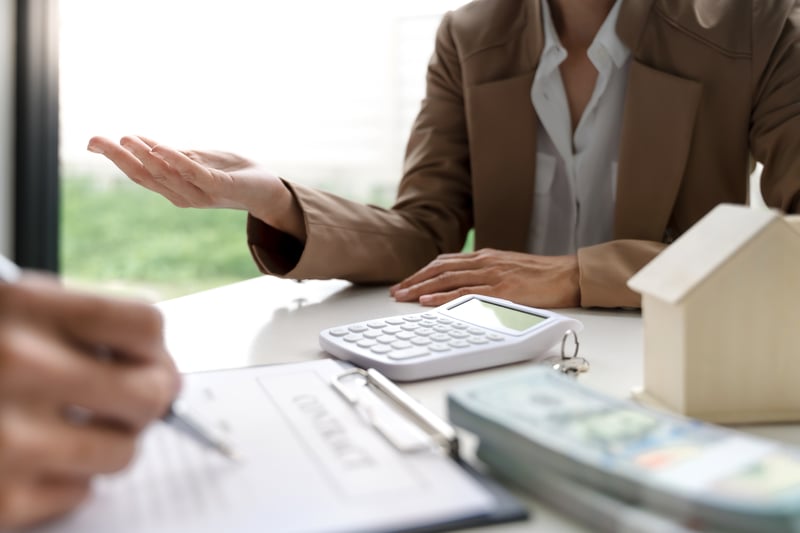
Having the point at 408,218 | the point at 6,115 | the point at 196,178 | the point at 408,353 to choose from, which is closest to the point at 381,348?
the point at 408,353

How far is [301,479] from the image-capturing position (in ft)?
1.29

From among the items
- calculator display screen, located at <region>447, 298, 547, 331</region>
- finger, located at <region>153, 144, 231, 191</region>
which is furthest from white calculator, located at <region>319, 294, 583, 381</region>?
finger, located at <region>153, 144, 231, 191</region>

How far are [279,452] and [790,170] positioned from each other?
2.98ft

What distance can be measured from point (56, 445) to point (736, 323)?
39 cm

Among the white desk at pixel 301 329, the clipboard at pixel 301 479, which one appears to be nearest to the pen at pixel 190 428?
the clipboard at pixel 301 479

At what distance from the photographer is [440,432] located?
45 cm

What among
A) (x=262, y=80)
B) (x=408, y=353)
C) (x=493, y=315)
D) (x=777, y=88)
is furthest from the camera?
(x=262, y=80)

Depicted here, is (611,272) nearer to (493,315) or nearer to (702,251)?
(493,315)

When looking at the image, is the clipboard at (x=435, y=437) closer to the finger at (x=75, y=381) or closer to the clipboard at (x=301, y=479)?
the clipboard at (x=301, y=479)

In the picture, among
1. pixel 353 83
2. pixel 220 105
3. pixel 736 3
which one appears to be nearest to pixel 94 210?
pixel 220 105

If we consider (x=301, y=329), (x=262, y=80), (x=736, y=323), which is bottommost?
(x=301, y=329)

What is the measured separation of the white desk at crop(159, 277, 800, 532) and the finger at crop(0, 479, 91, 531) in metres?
0.21

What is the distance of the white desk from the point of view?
0.62 metres

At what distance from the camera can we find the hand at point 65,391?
33 centimetres
